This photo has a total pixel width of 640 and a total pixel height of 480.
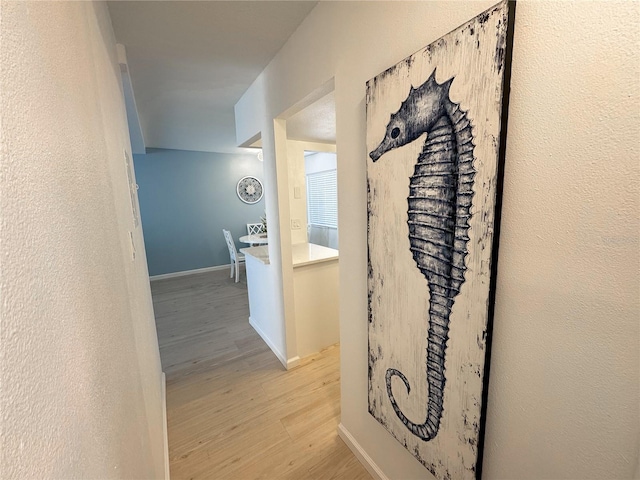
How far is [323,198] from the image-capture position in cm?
567

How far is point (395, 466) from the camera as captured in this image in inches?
51.3

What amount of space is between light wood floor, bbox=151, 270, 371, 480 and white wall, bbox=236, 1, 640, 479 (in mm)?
1095

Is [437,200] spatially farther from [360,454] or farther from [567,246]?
[360,454]

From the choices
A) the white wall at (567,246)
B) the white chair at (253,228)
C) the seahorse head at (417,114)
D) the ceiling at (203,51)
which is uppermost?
the ceiling at (203,51)

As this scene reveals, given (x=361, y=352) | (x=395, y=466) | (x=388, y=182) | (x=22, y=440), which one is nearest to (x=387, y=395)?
(x=361, y=352)

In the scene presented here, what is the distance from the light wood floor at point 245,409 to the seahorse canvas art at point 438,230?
2.26ft

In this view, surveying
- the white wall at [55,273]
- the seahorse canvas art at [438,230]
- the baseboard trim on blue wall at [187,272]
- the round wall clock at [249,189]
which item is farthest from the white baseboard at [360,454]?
the round wall clock at [249,189]

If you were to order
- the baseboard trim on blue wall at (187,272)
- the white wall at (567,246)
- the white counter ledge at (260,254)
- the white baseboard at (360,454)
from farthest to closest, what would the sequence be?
the baseboard trim on blue wall at (187,272), the white counter ledge at (260,254), the white baseboard at (360,454), the white wall at (567,246)

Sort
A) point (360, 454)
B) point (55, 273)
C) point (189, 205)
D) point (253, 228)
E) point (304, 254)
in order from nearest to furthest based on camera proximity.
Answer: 1. point (55, 273)
2. point (360, 454)
3. point (304, 254)
4. point (189, 205)
5. point (253, 228)

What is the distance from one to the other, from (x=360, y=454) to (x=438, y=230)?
4.49ft

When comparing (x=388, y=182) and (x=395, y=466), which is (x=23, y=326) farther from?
(x=395, y=466)

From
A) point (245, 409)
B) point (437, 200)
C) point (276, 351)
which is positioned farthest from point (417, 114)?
point (276, 351)

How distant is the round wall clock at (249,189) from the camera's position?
584cm

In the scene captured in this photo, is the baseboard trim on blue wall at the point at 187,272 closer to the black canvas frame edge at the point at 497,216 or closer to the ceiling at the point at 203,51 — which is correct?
the ceiling at the point at 203,51
